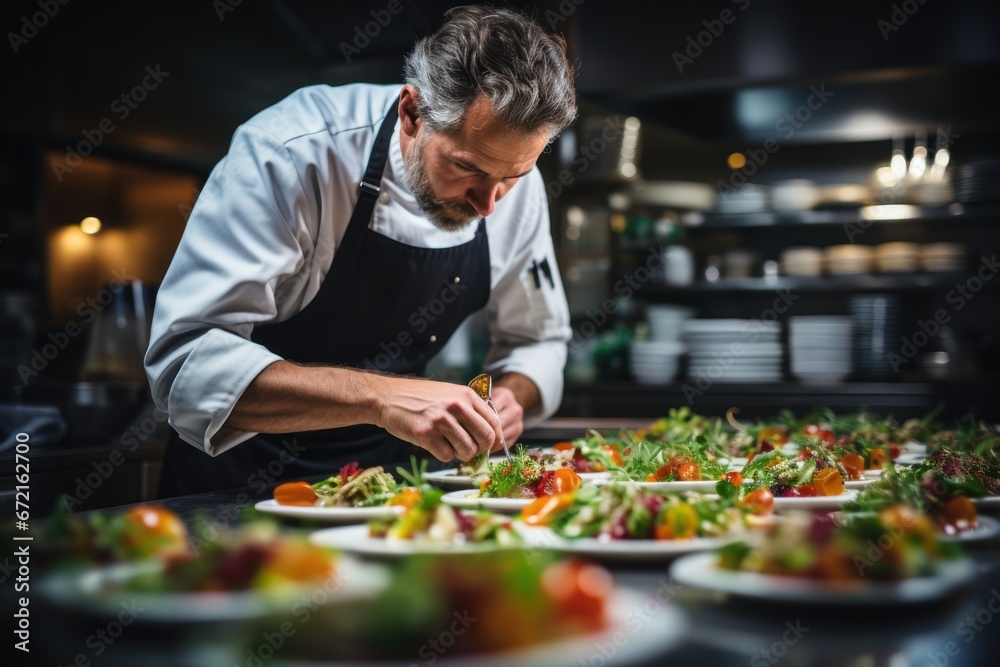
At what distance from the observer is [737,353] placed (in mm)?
4598

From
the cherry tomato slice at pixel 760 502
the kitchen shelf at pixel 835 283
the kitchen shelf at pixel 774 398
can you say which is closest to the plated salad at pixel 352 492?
the cherry tomato slice at pixel 760 502

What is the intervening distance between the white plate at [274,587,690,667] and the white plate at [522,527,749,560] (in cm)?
19

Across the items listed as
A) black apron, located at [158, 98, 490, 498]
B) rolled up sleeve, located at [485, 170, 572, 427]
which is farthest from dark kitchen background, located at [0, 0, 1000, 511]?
rolled up sleeve, located at [485, 170, 572, 427]

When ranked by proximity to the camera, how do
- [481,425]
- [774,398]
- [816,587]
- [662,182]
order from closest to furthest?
[816,587] → [481,425] → [774,398] → [662,182]

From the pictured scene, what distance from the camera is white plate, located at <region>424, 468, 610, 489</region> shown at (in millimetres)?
1644

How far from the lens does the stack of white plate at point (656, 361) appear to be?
4.67m

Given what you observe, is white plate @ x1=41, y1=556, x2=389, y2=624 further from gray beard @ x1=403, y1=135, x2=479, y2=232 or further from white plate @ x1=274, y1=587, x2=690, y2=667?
gray beard @ x1=403, y1=135, x2=479, y2=232

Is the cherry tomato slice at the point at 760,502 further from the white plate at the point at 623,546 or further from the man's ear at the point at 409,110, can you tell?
the man's ear at the point at 409,110

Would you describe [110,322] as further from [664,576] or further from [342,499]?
[664,576]

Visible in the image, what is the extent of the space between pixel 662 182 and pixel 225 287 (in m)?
3.94

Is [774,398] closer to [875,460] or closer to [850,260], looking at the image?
[850,260]

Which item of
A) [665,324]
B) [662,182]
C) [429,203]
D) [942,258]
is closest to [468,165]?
[429,203]

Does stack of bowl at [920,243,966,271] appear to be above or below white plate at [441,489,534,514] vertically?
above

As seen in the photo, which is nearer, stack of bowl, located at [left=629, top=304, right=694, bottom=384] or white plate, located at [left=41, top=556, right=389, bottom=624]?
white plate, located at [left=41, top=556, right=389, bottom=624]
